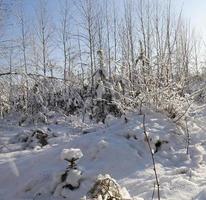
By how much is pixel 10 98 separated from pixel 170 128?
2544mm

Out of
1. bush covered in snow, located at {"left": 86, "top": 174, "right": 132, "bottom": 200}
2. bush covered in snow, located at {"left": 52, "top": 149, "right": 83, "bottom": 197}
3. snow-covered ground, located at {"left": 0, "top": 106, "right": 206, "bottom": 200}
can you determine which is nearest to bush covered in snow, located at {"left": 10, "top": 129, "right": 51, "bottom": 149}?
snow-covered ground, located at {"left": 0, "top": 106, "right": 206, "bottom": 200}

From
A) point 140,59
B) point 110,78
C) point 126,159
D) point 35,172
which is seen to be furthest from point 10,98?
point 110,78

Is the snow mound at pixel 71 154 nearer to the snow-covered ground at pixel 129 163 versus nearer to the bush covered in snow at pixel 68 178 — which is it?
the bush covered in snow at pixel 68 178

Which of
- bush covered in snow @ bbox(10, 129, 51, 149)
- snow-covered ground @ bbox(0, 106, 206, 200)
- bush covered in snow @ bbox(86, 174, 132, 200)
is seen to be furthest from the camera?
bush covered in snow @ bbox(10, 129, 51, 149)

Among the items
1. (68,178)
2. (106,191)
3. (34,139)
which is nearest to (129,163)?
(68,178)

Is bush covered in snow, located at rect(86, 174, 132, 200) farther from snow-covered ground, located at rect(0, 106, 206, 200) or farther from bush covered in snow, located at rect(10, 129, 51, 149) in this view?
bush covered in snow, located at rect(10, 129, 51, 149)

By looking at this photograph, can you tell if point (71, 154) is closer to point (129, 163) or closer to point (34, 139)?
point (129, 163)

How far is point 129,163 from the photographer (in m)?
4.61

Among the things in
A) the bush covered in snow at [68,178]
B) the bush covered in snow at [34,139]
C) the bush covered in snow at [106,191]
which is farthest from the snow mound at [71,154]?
the bush covered in snow at [34,139]

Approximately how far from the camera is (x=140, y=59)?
294 inches

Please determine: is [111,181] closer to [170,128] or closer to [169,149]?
[169,149]

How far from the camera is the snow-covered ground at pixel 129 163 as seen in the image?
390 cm

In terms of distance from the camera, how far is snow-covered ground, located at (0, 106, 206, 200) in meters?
3.90

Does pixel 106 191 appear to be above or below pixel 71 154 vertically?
below
